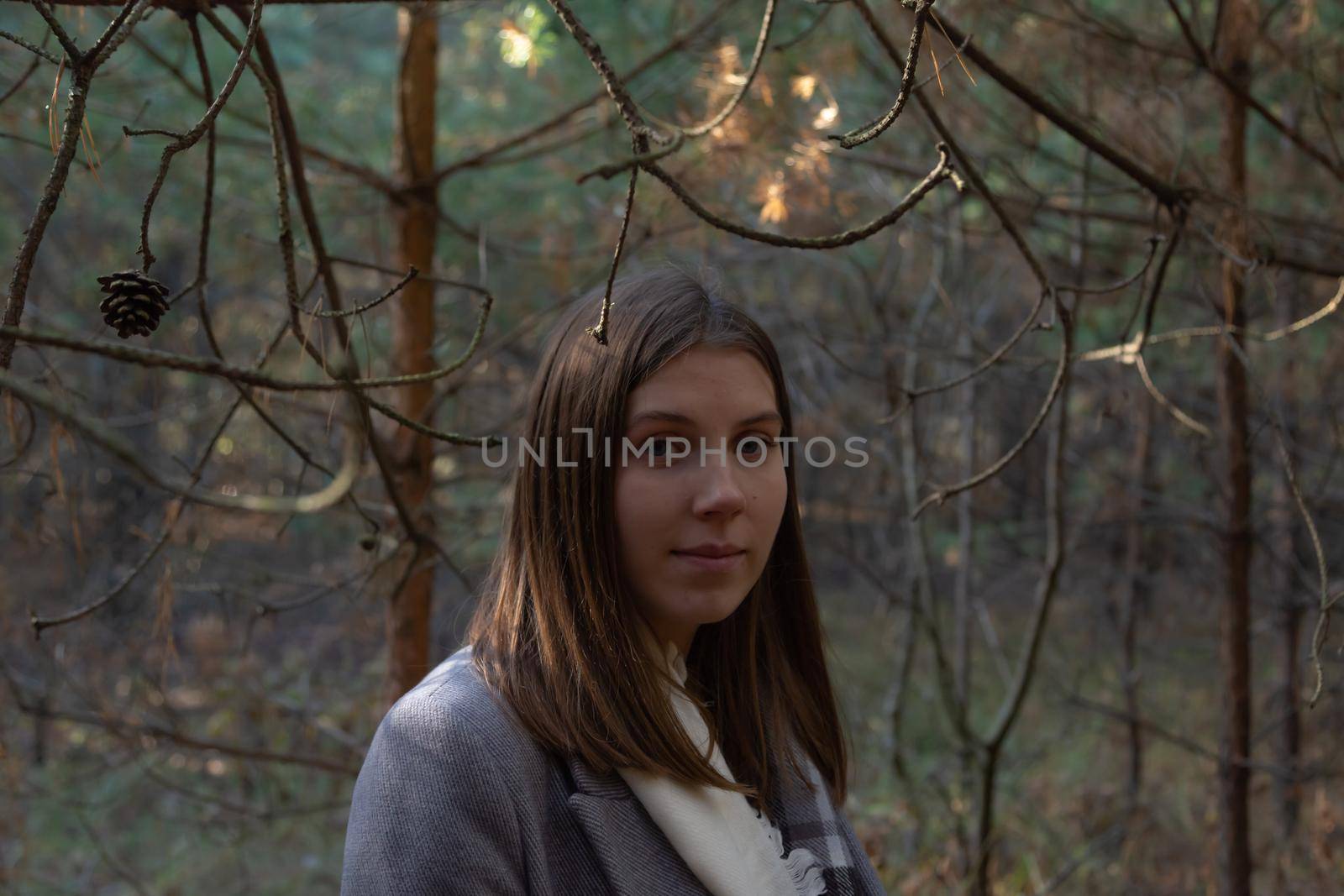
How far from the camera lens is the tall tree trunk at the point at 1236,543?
2793mm

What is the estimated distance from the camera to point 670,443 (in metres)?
1.53

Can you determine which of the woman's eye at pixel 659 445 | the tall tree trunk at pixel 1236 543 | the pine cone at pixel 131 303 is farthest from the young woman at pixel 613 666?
the tall tree trunk at pixel 1236 543

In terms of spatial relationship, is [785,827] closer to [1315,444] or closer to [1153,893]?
[1153,893]

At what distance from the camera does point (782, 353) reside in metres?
5.70

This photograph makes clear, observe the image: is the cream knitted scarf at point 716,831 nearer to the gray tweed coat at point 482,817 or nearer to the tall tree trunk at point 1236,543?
the gray tweed coat at point 482,817

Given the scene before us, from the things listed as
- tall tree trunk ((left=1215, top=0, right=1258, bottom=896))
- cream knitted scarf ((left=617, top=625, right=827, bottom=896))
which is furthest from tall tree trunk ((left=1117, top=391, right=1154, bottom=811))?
cream knitted scarf ((left=617, top=625, right=827, bottom=896))

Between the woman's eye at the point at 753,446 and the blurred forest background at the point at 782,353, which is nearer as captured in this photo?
the woman's eye at the point at 753,446

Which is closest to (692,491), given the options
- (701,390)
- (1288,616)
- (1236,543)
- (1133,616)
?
(701,390)

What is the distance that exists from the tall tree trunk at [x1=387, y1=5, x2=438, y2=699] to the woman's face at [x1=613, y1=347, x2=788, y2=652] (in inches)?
55.1

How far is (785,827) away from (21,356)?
454cm

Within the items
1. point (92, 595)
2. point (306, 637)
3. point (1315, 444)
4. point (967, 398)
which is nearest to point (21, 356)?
point (92, 595)

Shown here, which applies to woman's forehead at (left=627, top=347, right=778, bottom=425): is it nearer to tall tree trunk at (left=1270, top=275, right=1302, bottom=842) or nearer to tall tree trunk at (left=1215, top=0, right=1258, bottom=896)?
tall tree trunk at (left=1215, top=0, right=1258, bottom=896)

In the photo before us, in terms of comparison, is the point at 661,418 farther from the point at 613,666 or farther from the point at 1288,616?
the point at 1288,616

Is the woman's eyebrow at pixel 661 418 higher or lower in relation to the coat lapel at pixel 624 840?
higher
